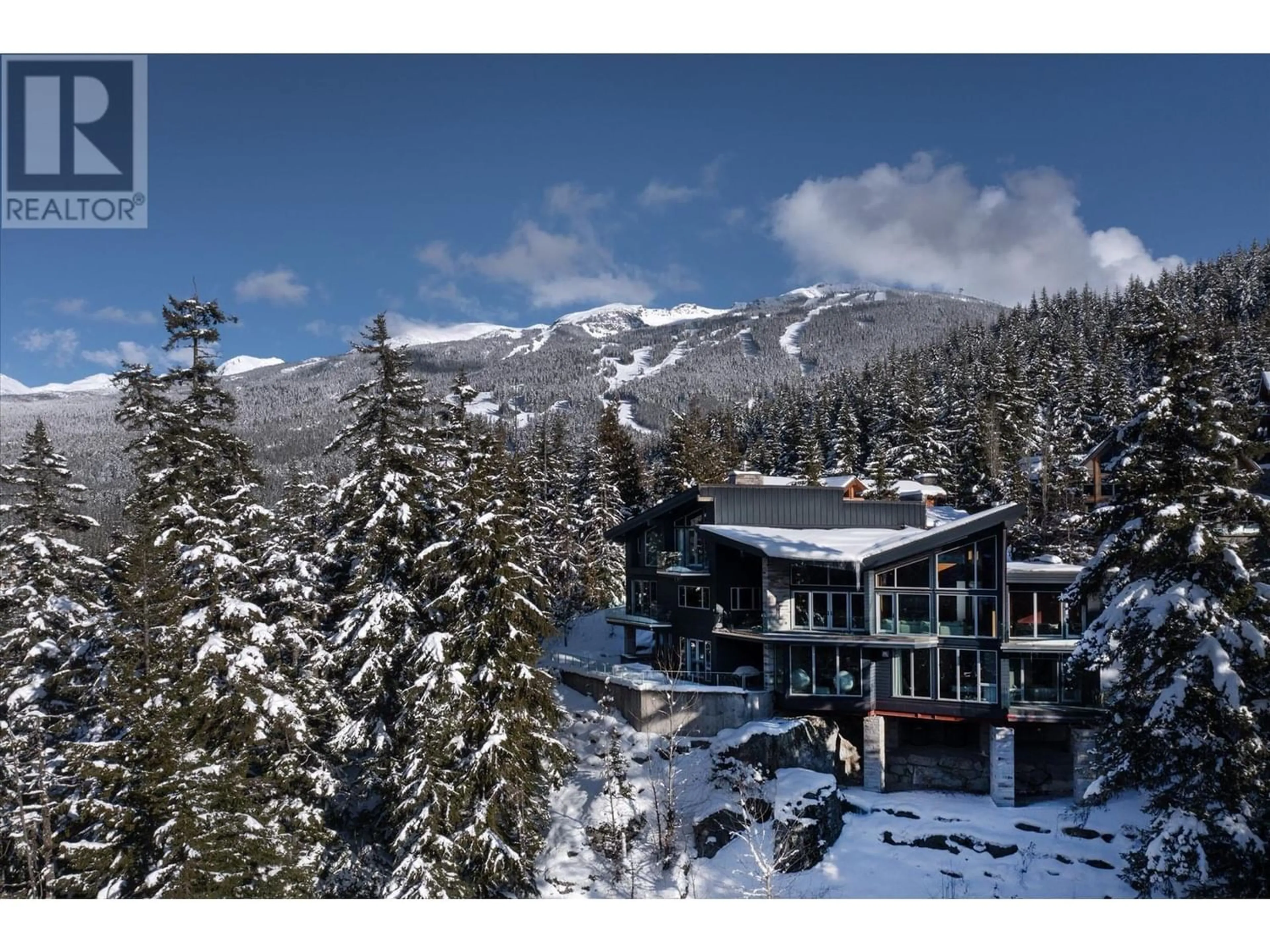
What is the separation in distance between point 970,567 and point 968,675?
12.9 ft

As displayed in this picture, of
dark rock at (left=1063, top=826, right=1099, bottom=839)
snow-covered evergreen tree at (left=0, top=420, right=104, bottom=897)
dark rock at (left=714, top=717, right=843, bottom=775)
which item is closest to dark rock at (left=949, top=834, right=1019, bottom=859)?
dark rock at (left=1063, top=826, right=1099, bottom=839)

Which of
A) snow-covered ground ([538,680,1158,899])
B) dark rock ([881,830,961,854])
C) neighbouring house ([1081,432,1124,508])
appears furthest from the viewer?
neighbouring house ([1081,432,1124,508])

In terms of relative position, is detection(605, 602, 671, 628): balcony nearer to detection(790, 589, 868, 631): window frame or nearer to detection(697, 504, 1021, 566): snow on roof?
detection(697, 504, 1021, 566): snow on roof

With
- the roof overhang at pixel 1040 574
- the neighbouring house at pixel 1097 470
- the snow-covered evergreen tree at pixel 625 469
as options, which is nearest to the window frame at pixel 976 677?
the roof overhang at pixel 1040 574

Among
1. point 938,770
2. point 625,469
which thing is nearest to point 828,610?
point 938,770

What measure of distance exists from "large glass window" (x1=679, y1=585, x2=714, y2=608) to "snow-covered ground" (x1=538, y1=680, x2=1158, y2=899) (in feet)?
21.0

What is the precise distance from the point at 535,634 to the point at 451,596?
3.11 metres

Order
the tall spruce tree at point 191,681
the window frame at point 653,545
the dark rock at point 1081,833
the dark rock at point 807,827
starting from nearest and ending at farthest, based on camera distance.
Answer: the tall spruce tree at point 191,681 → the dark rock at point 807,827 → the dark rock at point 1081,833 → the window frame at point 653,545

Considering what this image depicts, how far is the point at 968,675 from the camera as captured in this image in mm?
27375

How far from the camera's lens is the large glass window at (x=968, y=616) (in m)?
27.1

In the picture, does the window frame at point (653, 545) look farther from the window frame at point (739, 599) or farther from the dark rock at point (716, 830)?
the dark rock at point (716, 830)

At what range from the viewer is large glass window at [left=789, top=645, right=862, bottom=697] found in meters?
28.3

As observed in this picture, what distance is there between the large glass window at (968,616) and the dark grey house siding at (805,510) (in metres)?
6.03

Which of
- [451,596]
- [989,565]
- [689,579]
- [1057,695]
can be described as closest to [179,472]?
[451,596]
